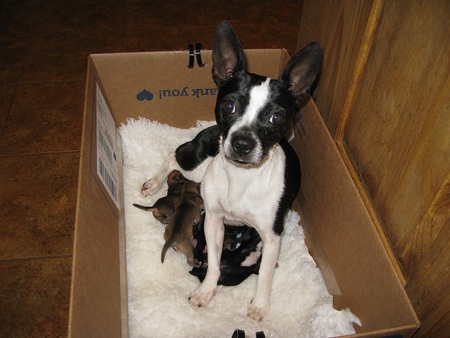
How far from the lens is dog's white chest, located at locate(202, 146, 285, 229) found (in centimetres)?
232

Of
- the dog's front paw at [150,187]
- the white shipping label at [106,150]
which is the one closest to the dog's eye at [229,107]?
the white shipping label at [106,150]

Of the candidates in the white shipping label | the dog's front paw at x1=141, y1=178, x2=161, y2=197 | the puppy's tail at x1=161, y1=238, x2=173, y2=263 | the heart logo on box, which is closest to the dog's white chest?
the puppy's tail at x1=161, y1=238, x2=173, y2=263

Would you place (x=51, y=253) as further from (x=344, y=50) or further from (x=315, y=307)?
(x=344, y=50)

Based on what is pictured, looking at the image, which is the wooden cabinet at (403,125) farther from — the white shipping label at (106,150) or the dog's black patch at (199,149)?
the white shipping label at (106,150)

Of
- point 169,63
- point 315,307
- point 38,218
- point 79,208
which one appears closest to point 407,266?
point 315,307

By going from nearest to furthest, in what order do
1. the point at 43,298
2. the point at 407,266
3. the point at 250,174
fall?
the point at 407,266 < the point at 250,174 < the point at 43,298

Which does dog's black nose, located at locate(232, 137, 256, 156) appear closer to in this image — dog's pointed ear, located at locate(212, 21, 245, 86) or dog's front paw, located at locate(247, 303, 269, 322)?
dog's pointed ear, located at locate(212, 21, 245, 86)

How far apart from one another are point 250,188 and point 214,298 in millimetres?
930

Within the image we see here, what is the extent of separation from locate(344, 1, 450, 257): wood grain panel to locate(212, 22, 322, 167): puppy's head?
1.21ft

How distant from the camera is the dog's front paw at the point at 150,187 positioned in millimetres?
3319

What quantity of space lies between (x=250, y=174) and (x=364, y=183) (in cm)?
70

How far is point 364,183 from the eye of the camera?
234cm

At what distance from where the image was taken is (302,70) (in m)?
2.11

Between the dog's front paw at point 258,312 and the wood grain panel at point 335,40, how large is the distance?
4.22 feet
